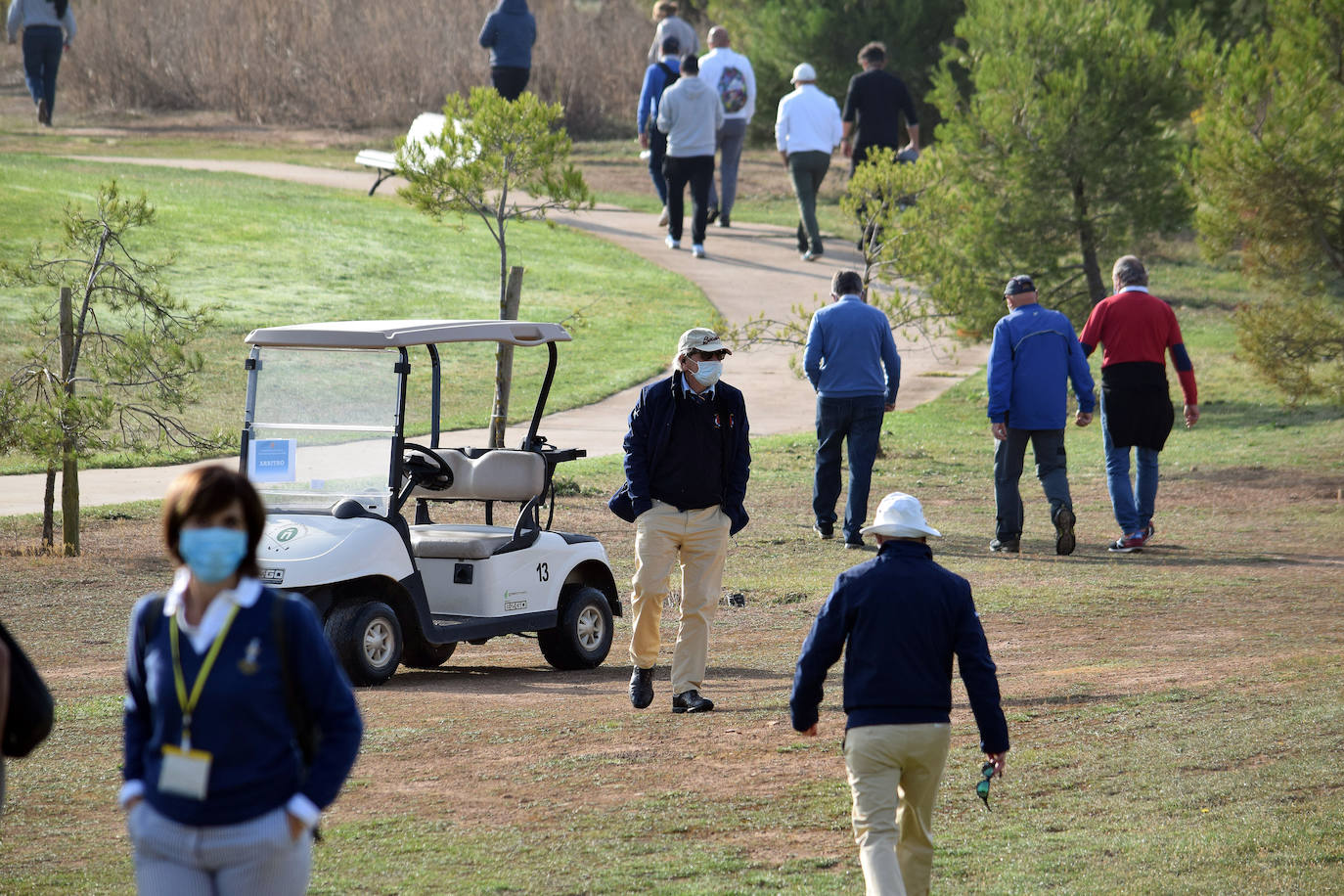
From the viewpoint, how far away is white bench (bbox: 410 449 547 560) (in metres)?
8.84

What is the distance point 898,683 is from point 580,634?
476cm

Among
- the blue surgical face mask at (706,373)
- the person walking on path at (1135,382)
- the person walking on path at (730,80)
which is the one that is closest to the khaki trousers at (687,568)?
the blue surgical face mask at (706,373)

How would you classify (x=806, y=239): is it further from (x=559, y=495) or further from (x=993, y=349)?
(x=993, y=349)

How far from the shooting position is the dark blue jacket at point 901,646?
181 inches

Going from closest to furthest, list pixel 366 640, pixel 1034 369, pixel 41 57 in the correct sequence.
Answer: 1. pixel 366 640
2. pixel 1034 369
3. pixel 41 57

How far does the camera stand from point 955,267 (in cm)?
Result: 1662

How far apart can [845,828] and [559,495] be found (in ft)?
29.7

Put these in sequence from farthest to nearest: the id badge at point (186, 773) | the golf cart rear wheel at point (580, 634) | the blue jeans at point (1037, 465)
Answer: the blue jeans at point (1037, 465), the golf cart rear wheel at point (580, 634), the id badge at point (186, 773)

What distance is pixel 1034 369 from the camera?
1137cm

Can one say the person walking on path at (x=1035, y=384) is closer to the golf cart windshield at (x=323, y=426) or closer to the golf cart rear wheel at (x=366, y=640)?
the golf cart windshield at (x=323, y=426)

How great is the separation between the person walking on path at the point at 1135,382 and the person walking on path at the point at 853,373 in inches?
57.3

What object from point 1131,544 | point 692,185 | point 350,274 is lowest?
point 1131,544

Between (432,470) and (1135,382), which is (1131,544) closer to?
(1135,382)

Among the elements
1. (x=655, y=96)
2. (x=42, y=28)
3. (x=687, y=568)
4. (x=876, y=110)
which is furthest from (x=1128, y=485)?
(x=42, y=28)
